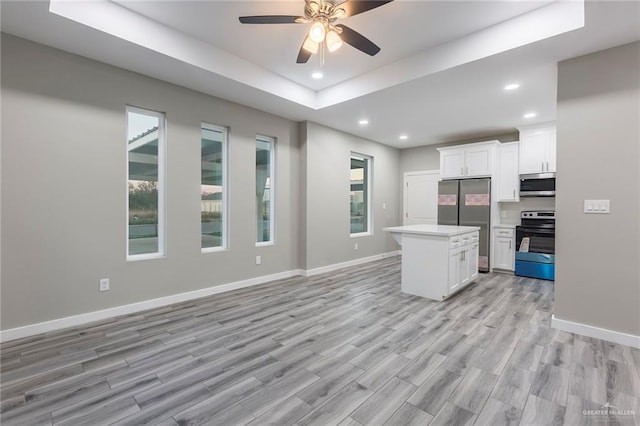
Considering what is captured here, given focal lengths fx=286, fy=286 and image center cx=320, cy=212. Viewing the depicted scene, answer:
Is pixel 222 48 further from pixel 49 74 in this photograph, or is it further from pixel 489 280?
pixel 489 280

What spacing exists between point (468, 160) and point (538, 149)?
1145mm

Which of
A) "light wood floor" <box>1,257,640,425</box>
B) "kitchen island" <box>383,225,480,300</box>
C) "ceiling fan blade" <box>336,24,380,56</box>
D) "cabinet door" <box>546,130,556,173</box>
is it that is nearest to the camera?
"light wood floor" <box>1,257,640,425</box>

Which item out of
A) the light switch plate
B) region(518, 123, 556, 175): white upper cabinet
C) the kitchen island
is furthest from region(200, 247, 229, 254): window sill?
region(518, 123, 556, 175): white upper cabinet

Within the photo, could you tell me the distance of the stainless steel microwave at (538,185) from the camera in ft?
16.4

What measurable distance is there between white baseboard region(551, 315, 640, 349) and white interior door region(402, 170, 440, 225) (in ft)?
13.6

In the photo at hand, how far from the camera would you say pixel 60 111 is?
9.39 feet

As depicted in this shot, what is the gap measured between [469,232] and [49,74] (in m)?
5.43

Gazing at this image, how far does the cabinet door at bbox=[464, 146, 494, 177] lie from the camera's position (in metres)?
5.59

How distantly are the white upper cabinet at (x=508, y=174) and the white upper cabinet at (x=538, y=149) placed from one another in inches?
5.2

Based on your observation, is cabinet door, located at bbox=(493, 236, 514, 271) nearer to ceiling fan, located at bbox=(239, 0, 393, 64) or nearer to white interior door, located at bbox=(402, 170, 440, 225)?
white interior door, located at bbox=(402, 170, 440, 225)

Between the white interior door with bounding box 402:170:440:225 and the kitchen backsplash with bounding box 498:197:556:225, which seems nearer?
the kitchen backsplash with bounding box 498:197:556:225

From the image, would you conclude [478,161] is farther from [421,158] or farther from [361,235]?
[361,235]

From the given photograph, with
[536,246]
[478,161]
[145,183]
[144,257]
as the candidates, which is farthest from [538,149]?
[144,257]

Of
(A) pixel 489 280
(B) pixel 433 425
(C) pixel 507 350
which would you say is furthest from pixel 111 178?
(A) pixel 489 280
